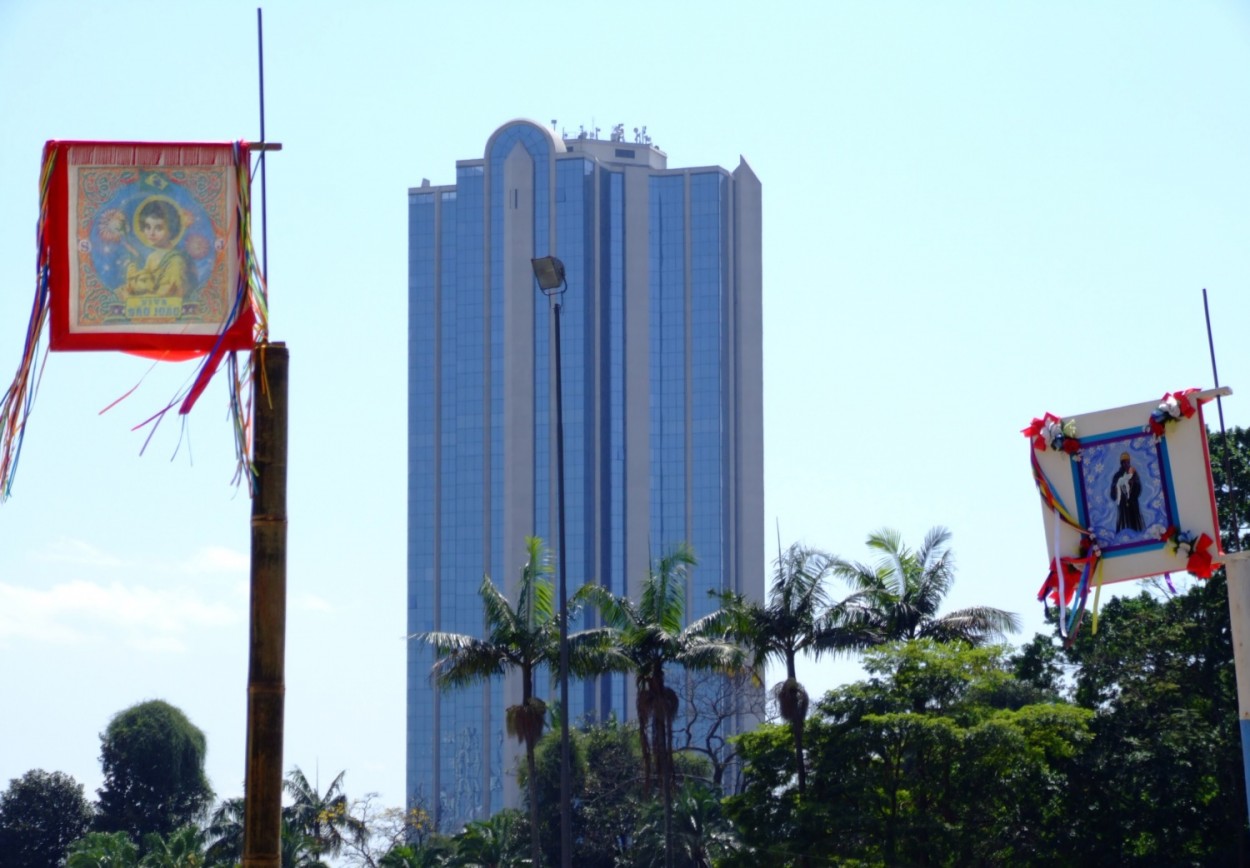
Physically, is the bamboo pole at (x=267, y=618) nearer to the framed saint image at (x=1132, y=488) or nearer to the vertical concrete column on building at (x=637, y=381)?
the framed saint image at (x=1132, y=488)

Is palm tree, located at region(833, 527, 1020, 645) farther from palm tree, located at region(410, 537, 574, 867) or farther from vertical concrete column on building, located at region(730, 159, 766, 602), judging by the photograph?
vertical concrete column on building, located at region(730, 159, 766, 602)

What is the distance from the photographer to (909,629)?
1524 inches

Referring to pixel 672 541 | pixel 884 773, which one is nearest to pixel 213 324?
pixel 884 773

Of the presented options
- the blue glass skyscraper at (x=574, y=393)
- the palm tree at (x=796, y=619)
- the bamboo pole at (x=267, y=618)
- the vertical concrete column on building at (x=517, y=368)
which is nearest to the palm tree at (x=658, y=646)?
the palm tree at (x=796, y=619)

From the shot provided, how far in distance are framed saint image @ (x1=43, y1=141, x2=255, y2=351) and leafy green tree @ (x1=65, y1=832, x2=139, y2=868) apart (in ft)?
142

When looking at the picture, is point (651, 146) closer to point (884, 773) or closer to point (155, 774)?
point (155, 774)

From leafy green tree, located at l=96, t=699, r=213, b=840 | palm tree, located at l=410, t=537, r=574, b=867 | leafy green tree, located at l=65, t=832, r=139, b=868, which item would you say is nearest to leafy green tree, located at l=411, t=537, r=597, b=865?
palm tree, located at l=410, t=537, r=574, b=867

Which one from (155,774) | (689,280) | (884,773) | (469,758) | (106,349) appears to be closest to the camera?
(106,349)

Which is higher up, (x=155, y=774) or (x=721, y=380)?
(x=721, y=380)

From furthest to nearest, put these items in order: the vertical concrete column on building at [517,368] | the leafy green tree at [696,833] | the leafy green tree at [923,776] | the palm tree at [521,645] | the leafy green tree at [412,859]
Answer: the vertical concrete column on building at [517,368] → the leafy green tree at [412,859] → the leafy green tree at [696,833] → the palm tree at [521,645] → the leafy green tree at [923,776]

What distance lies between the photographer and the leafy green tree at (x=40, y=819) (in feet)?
227

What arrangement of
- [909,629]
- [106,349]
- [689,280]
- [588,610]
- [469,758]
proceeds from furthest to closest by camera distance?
[689,280]
[469,758]
[588,610]
[909,629]
[106,349]

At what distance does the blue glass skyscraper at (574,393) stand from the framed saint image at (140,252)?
111913mm

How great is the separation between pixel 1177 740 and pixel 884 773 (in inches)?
248
